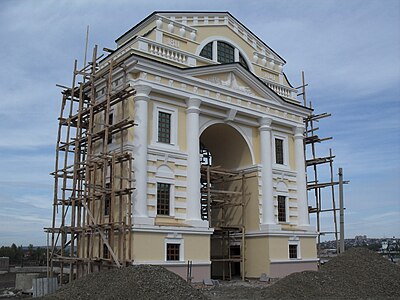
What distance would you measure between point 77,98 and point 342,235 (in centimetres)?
1968

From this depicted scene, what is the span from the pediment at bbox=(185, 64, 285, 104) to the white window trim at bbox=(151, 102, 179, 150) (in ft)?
8.18

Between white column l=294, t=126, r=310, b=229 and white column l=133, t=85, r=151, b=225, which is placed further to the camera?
white column l=294, t=126, r=310, b=229

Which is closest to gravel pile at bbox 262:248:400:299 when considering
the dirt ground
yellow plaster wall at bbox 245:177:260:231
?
the dirt ground

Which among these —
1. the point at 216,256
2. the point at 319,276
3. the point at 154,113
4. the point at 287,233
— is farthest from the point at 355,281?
the point at 154,113

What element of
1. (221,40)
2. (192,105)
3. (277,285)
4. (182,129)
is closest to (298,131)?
(221,40)

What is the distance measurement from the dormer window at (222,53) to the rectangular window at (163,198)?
9822 mm

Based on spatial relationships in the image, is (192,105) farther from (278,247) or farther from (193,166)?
(278,247)

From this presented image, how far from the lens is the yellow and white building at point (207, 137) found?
26.6 m

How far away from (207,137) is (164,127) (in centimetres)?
781

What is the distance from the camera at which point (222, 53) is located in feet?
111

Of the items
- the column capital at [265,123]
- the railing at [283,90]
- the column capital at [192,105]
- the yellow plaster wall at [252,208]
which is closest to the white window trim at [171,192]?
the column capital at [192,105]

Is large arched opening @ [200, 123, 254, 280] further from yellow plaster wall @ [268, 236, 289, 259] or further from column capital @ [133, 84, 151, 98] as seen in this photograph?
column capital @ [133, 84, 151, 98]

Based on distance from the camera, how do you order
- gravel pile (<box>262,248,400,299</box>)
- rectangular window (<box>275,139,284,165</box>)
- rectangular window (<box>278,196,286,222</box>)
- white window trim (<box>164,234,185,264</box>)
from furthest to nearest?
rectangular window (<box>275,139,284,165</box>) < rectangular window (<box>278,196,286,222</box>) < white window trim (<box>164,234,185,264</box>) < gravel pile (<box>262,248,400,299</box>)

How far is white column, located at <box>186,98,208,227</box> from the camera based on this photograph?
2778 centimetres
